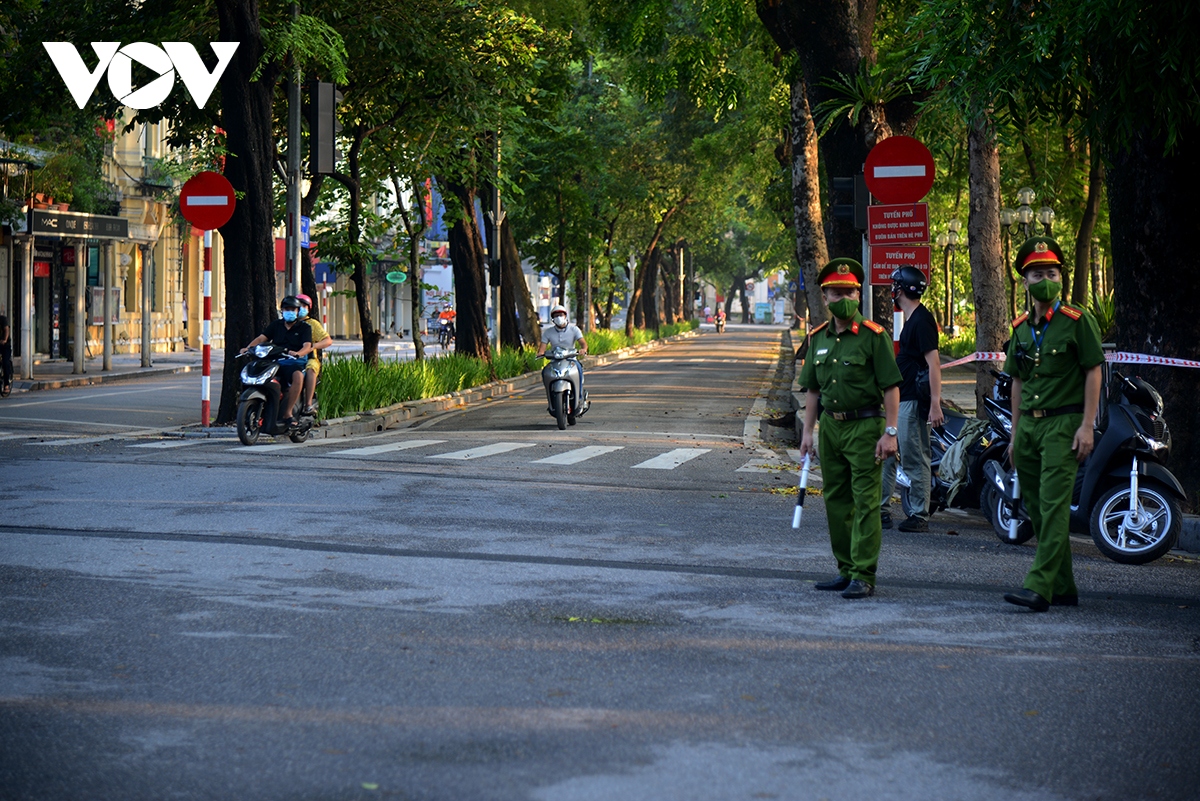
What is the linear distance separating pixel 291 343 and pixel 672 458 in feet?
15.6

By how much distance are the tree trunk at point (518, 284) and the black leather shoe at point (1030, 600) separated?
97.0ft

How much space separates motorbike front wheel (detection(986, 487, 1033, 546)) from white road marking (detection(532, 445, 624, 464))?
6016 millimetres

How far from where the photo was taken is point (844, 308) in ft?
27.1

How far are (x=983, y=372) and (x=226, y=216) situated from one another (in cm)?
968

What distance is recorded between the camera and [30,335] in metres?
32.8

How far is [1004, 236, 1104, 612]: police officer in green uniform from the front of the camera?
25.6 ft

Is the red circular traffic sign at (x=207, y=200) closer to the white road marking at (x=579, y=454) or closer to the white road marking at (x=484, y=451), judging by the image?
the white road marking at (x=484, y=451)

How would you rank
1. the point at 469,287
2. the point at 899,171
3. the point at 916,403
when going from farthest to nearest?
1. the point at 469,287
2. the point at 899,171
3. the point at 916,403

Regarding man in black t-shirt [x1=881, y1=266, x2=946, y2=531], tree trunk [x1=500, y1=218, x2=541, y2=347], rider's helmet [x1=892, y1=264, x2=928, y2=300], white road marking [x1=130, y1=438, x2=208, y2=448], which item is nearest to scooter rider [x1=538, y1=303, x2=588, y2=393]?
white road marking [x1=130, y1=438, x2=208, y2=448]

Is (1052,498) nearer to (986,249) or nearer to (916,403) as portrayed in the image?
(916,403)

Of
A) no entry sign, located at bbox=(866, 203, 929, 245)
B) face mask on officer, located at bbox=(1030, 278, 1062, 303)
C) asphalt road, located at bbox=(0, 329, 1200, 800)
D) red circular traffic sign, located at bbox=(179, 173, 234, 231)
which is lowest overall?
asphalt road, located at bbox=(0, 329, 1200, 800)

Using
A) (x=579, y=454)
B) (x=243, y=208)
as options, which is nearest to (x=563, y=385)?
(x=579, y=454)

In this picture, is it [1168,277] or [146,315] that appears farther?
[146,315]

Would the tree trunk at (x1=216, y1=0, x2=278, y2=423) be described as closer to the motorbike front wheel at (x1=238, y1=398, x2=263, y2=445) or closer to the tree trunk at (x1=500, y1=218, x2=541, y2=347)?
the motorbike front wheel at (x1=238, y1=398, x2=263, y2=445)
